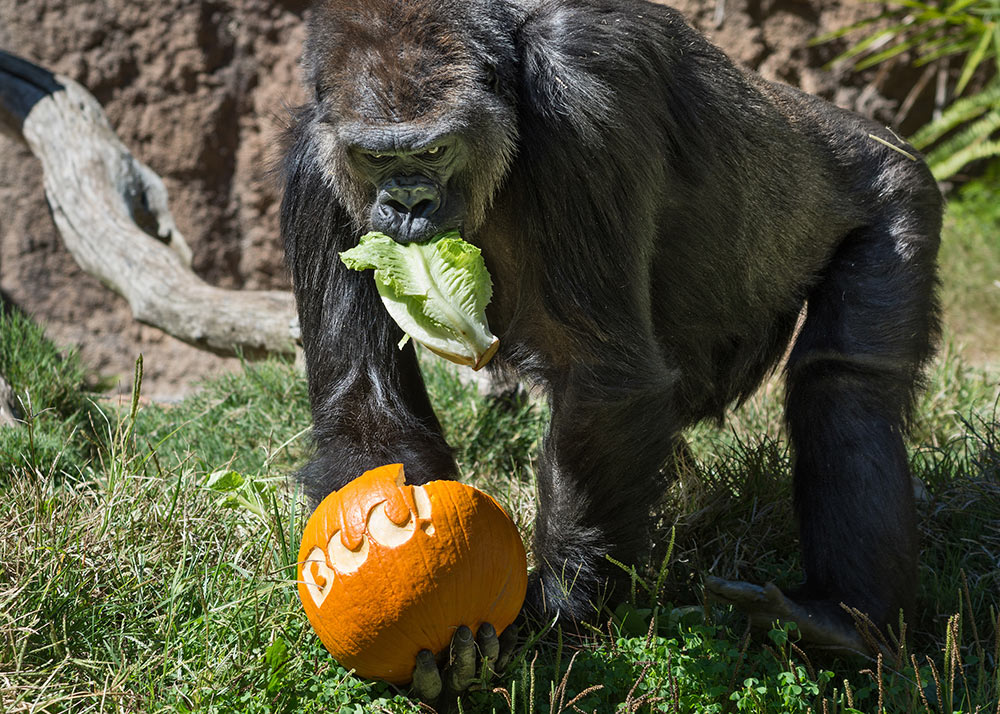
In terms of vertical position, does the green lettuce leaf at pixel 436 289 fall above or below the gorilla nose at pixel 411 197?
below

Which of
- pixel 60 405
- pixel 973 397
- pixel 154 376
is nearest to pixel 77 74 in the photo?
pixel 154 376

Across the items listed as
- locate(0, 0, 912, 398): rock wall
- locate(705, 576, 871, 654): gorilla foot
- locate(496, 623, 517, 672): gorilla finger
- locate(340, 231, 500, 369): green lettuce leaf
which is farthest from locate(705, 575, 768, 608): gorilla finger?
locate(0, 0, 912, 398): rock wall

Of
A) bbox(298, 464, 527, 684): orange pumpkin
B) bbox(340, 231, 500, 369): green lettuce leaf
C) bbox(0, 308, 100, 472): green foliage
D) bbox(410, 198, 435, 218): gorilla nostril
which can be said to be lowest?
bbox(0, 308, 100, 472): green foliage

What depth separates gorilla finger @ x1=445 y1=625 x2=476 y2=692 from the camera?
303cm

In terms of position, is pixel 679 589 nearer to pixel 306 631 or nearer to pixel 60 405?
pixel 306 631

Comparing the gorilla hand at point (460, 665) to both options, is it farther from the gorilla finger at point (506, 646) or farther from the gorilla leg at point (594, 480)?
the gorilla leg at point (594, 480)

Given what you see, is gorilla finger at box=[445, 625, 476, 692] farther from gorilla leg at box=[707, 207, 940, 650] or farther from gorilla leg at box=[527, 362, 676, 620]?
gorilla leg at box=[707, 207, 940, 650]

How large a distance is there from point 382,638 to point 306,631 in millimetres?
510

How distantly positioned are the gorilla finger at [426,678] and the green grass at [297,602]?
65 millimetres

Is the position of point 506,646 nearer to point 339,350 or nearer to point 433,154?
point 339,350

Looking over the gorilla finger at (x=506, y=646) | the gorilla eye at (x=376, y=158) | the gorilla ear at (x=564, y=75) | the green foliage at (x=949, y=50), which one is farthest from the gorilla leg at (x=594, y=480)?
the green foliage at (x=949, y=50)

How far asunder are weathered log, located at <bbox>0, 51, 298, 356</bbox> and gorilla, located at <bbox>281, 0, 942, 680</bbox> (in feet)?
8.45

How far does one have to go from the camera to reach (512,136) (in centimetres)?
328

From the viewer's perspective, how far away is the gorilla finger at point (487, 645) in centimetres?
309
